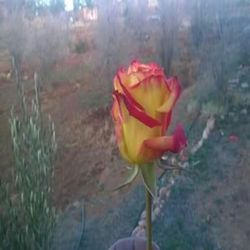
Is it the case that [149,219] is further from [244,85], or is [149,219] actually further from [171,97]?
[244,85]

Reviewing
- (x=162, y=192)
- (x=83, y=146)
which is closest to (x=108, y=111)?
(x=83, y=146)

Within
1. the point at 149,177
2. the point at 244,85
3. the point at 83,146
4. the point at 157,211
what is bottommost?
the point at 157,211

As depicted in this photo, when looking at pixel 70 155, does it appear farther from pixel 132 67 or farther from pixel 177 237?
pixel 132 67

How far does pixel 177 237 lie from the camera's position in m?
1.22

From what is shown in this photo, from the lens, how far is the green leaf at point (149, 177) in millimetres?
544

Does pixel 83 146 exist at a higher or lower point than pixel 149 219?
lower

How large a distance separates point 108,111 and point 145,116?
2.10 feet

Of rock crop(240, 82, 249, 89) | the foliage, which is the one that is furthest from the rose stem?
rock crop(240, 82, 249, 89)

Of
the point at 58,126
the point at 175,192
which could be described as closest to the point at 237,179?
the point at 175,192

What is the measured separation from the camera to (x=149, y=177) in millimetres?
551

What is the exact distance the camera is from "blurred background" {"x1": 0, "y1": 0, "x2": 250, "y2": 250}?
1162mm

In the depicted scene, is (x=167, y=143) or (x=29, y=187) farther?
(x=29, y=187)

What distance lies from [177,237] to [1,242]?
39 centimetres

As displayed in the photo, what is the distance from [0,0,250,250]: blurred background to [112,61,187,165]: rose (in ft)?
1.96
